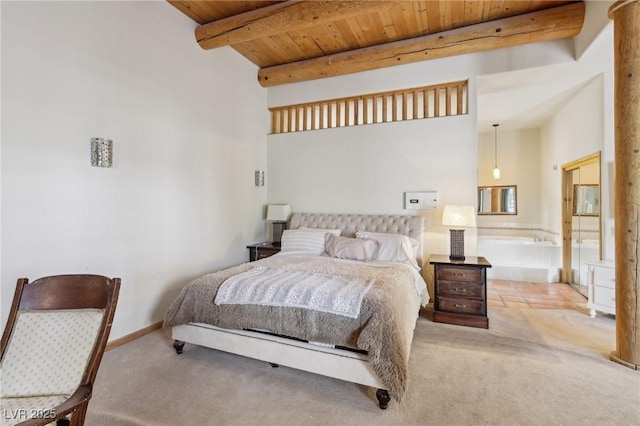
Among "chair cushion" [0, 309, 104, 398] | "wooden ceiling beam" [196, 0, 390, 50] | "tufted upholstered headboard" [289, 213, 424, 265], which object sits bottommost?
"chair cushion" [0, 309, 104, 398]

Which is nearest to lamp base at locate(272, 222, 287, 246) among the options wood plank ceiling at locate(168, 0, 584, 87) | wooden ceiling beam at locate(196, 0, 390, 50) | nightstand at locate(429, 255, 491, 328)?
nightstand at locate(429, 255, 491, 328)

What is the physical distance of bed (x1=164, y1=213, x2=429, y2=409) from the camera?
1.94 metres

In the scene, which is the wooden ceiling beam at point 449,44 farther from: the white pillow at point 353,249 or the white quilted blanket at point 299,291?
the white quilted blanket at point 299,291

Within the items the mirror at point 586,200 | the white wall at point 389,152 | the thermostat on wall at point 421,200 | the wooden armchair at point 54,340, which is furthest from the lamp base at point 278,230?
the mirror at point 586,200

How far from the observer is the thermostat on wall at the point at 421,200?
13.1 ft

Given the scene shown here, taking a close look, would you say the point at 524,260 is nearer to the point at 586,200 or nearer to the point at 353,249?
the point at 586,200

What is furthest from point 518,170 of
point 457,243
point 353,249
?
point 353,249

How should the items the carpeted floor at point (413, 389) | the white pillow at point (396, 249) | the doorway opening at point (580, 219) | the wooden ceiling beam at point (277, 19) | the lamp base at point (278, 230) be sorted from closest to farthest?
the carpeted floor at point (413, 389), the wooden ceiling beam at point (277, 19), the white pillow at point (396, 249), the doorway opening at point (580, 219), the lamp base at point (278, 230)

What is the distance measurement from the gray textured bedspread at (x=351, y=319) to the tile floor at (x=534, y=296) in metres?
2.14

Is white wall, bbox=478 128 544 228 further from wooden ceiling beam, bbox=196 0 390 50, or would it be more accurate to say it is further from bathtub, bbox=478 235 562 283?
wooden ceiling beam, bbox=196 0 390 50

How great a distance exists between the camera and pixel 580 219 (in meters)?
4.77

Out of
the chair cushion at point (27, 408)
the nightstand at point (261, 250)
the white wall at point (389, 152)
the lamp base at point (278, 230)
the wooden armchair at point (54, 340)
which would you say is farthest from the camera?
the lamp base at point (278, 230)

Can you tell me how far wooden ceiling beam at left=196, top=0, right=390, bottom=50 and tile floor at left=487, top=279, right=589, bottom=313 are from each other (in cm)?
406

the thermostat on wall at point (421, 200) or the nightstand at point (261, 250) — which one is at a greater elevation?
the thermostat on wall at point (421, 200)
